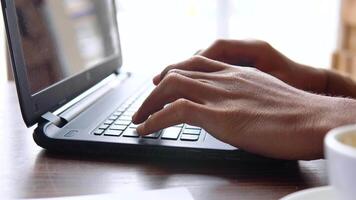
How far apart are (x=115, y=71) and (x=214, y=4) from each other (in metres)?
1.67

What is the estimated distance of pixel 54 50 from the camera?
0.71m

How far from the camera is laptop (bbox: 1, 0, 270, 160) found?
1.80 ft

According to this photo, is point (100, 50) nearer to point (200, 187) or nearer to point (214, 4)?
point (200, 187)

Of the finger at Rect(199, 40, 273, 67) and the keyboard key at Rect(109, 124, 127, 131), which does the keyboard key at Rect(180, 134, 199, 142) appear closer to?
the keyboard key at Rect(109, 124, 127, 131)

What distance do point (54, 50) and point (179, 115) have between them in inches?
11.3

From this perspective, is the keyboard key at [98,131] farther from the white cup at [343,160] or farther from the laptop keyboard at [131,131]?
the white cup at [343,160]

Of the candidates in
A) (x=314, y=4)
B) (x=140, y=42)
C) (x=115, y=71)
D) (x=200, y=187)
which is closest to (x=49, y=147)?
(x=200, y=187)

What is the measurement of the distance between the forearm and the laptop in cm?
35

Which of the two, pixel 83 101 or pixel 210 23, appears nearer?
pixel 83 101

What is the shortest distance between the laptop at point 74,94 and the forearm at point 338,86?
351 millimetres

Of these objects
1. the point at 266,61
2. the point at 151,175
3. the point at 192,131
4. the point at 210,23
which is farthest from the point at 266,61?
the point at 210,23

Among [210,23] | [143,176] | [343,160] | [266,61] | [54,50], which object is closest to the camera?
[343,160]

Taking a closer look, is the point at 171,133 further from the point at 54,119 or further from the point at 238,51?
the point at 238,51

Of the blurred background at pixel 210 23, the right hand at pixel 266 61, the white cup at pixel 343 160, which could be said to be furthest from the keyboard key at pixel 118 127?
the blurred background at pixel 210 23
